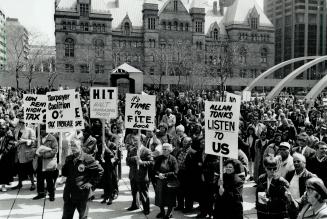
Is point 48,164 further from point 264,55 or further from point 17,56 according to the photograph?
point 264,55

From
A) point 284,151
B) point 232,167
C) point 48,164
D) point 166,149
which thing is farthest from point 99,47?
point 232,167

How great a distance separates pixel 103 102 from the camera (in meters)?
11.4

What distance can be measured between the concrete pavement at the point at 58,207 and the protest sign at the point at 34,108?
6.27 ft

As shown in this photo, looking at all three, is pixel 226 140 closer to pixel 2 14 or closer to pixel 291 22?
pixel 291 22

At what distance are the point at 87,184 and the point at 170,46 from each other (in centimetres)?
6815

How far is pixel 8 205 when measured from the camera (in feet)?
32.9

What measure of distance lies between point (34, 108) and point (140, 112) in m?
3.11

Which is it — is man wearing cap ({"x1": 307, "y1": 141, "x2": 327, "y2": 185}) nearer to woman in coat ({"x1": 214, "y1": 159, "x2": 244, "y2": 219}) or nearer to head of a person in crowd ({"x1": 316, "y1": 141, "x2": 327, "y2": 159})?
head of a person in crowd ({"x1": 316, "y1": 141, "x2": 327, "y2": 159})

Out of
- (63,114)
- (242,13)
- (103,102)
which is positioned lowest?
(63,114)

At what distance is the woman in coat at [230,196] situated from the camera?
7141 mm

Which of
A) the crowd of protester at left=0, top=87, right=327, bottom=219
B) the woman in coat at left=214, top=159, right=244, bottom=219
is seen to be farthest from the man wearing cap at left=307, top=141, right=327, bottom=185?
the woman in coat at left=214, top=159, right=244, bottom=219

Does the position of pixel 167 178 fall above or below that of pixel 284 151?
below

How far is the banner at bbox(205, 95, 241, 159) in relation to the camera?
25.1ft

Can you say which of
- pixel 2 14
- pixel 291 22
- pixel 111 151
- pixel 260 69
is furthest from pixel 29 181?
pixel 2 14
